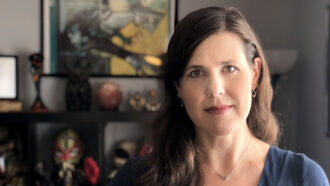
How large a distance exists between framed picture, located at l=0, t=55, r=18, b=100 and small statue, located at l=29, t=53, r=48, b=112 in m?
0.16

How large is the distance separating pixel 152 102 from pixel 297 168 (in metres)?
2.08

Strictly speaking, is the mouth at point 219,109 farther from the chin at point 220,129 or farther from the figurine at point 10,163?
the figurine at point 10,163

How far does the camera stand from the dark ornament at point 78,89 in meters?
2.88

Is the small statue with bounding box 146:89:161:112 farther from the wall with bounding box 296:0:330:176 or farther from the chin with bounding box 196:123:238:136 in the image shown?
the chin with bounding box 196:123:238:136

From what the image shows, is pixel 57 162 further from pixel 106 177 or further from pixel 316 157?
pixel 316 157

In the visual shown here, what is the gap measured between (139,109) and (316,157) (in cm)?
133

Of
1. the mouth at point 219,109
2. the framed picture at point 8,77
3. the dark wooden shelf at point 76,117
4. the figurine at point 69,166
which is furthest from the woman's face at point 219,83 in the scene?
the framed picture at point 8,77

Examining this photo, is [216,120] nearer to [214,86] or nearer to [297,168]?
[214,86]

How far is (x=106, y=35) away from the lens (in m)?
3.10

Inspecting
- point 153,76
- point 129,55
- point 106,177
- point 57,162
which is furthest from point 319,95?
point 57,162

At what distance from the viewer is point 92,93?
3.11 metres

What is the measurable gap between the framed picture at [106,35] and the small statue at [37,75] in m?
0.17

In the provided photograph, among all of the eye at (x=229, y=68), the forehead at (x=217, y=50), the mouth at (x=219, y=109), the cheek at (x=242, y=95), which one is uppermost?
the forehead at (x=217, y=50)

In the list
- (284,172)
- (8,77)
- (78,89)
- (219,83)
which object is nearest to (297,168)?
(284,172)
